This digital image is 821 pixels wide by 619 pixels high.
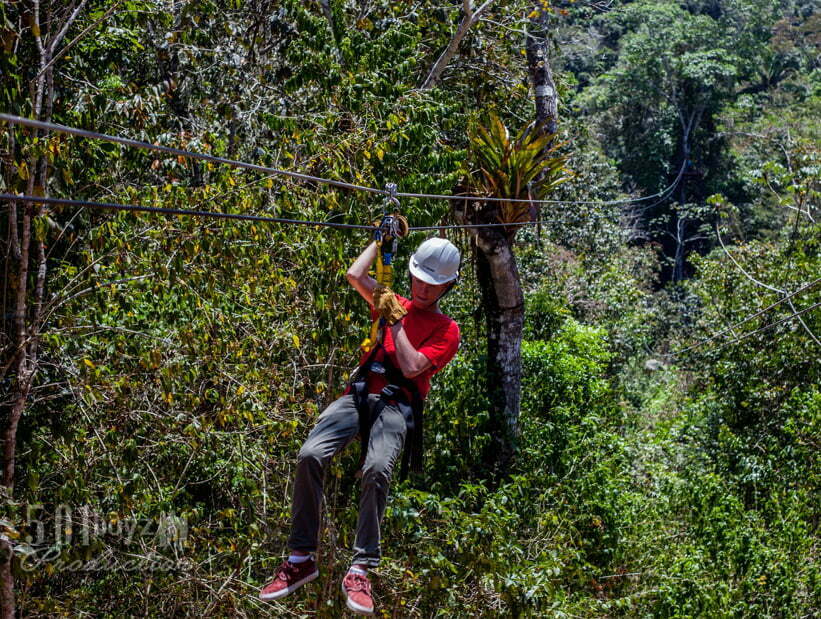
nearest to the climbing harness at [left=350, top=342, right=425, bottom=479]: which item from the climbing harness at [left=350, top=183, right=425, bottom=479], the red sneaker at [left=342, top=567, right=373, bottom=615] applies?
the climbing harness at [left=350, top=183, right=425, bottom=479]

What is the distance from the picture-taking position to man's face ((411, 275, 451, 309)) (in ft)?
11.7

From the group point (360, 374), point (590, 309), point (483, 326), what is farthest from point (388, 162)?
point (590, 309)

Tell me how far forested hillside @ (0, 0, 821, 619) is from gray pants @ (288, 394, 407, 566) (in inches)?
72.3

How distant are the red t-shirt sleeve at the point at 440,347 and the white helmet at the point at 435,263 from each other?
→ 198 millimetres

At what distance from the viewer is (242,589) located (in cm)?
580

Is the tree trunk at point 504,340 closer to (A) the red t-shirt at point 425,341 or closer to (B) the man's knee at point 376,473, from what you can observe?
(A) the red t-shirt at point 425,341

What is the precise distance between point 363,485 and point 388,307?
2.31ft

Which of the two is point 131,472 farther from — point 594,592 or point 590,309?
point 590,309

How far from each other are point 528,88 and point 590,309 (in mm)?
6018

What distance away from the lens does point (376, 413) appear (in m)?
3.51

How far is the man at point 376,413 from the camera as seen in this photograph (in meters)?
3.36

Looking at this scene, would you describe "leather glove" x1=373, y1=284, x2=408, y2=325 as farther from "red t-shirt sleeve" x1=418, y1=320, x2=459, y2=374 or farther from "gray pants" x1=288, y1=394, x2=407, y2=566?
"gray pants" x1=288, y1=394, x2=407, y2=566

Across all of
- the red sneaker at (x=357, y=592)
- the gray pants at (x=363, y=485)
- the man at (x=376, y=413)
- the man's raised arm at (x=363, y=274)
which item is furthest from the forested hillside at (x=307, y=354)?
the red sneaker at (x=357, y=592)

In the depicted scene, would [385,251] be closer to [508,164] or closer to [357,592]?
[357,592]
